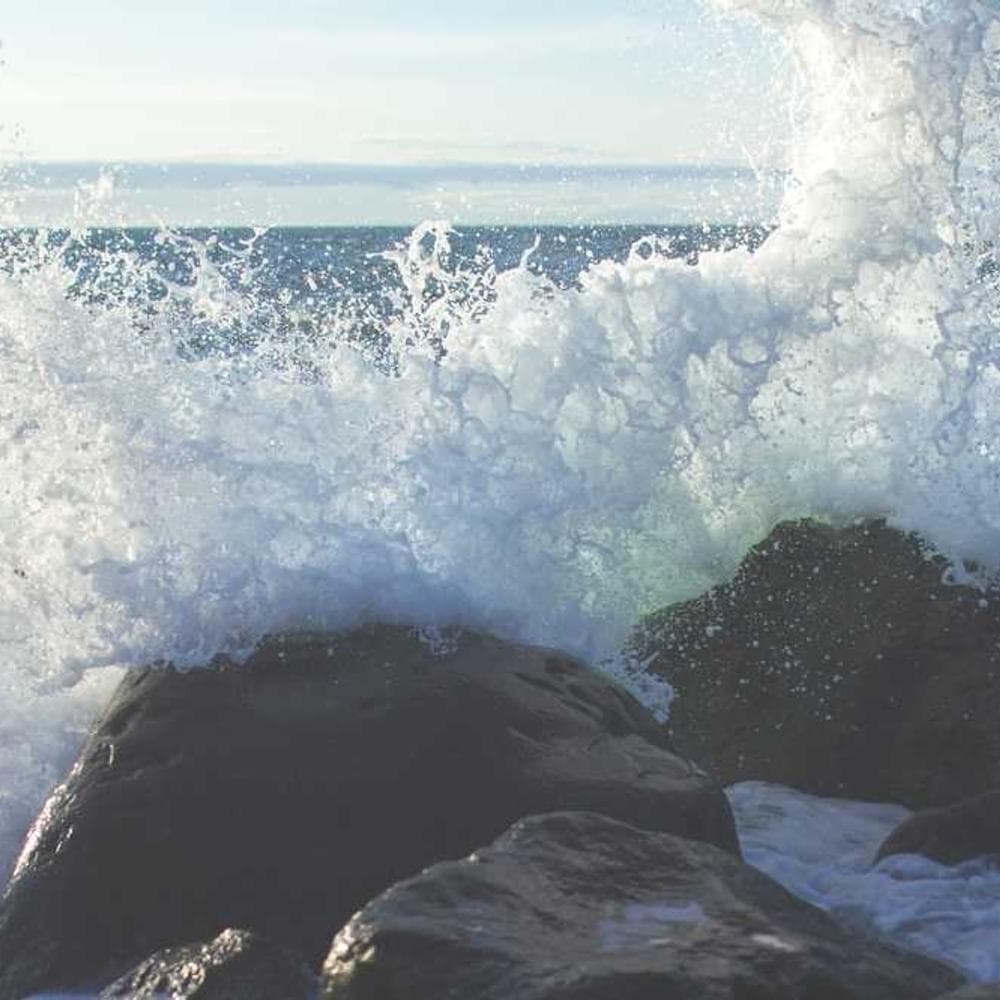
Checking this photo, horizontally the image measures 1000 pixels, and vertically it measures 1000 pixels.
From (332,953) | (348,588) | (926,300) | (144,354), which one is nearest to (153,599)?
(348,588)

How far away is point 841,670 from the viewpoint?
5656 mm

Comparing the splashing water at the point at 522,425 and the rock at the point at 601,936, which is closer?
the rock at the point at 601,936

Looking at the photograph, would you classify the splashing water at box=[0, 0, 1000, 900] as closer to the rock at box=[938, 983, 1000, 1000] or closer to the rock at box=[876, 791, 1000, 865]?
the rock at box=[876, 791, 1000, 865]

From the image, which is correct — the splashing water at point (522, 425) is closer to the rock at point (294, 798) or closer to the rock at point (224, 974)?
the rock at point (294, 798)

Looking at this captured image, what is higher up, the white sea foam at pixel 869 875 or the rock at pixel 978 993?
the rock at pixel 978 993

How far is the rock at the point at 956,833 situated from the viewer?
4.37 meters

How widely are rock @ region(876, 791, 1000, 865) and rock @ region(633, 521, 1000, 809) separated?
0.68 meters

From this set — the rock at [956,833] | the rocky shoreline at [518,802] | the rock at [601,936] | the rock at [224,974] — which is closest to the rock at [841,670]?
the rocky shoreline at [518,802]

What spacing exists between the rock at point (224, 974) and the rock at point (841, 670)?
7.56 feet

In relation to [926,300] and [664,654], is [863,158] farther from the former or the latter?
[664,654]

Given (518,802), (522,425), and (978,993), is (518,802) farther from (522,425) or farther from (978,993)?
(522,425)

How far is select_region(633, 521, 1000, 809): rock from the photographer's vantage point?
5355 mm

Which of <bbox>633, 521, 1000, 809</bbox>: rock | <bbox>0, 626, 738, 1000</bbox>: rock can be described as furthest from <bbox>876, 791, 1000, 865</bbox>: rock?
<bbox>633, 521, 1000, 809</bbox>: rock

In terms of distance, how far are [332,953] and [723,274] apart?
442cm
